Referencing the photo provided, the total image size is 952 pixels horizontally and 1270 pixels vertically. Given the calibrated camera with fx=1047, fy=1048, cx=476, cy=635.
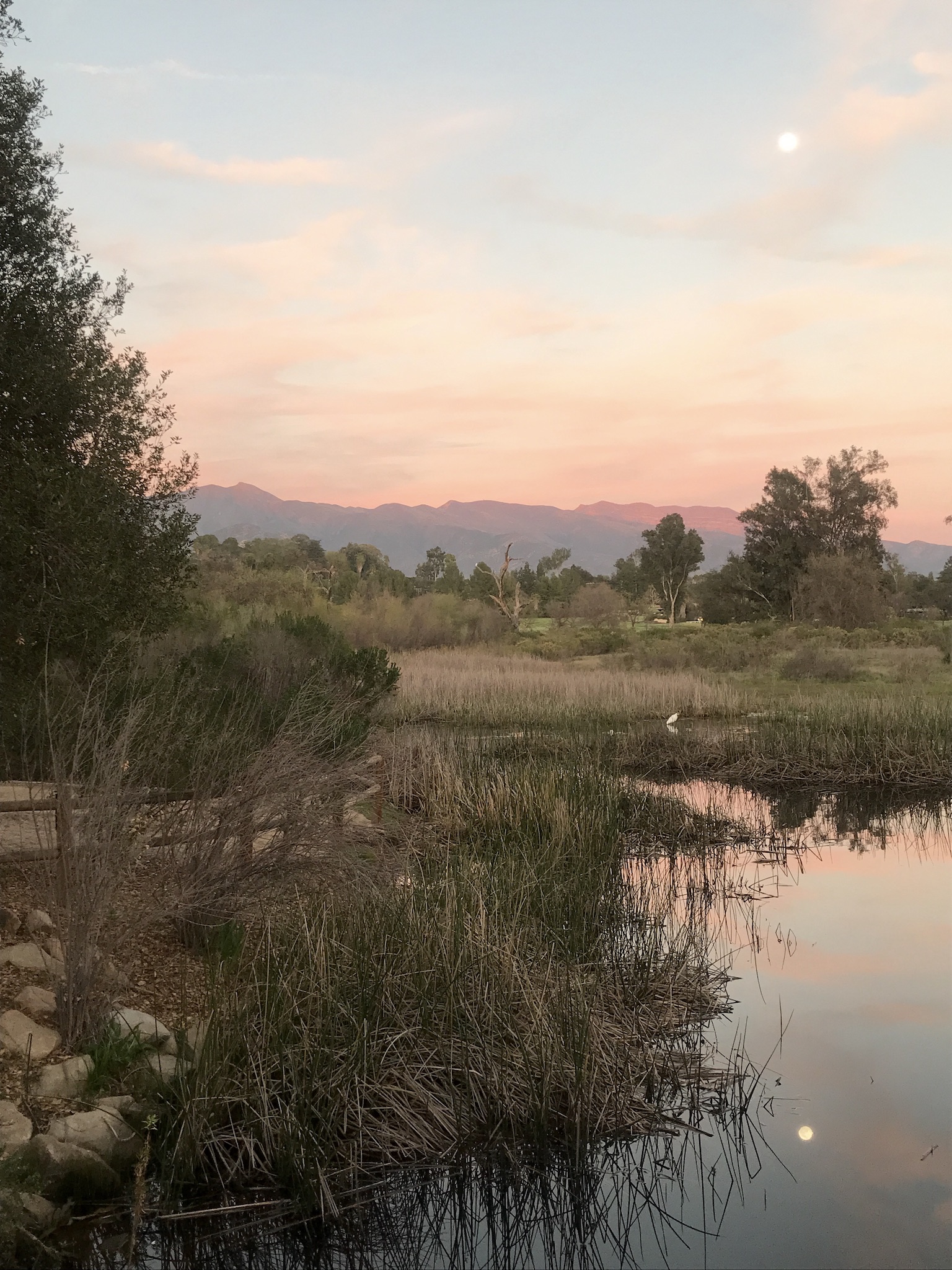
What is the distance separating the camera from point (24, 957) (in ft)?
18.3

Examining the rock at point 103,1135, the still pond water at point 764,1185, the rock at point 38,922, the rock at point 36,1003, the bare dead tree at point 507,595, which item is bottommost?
the still pond water at point 764,1185

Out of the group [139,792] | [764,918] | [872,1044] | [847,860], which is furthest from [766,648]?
[139,792]

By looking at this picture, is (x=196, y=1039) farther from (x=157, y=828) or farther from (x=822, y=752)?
(x=822, y=752)

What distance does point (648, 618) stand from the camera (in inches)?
2494

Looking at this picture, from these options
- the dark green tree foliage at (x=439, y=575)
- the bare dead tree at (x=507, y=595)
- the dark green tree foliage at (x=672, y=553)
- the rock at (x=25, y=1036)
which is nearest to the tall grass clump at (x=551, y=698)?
the rock at (x=25, y=1036)

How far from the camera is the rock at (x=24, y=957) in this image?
18.1ft

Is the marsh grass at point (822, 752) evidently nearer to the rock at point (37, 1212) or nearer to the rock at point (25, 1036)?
the rock at point (25, 1036)

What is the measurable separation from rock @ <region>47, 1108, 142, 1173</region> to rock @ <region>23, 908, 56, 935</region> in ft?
5.49

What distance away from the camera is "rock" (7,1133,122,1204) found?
13.6 ft

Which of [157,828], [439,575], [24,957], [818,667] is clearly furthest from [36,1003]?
[439,575]

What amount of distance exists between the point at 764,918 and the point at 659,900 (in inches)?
34.5

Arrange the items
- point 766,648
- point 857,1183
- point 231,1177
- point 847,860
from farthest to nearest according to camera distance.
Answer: point 766,648, point 847,860, point 857,1183, point 231,1177

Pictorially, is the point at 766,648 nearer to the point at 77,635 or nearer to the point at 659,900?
the point at 659,900

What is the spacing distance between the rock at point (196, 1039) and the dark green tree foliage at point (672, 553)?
63.5 meters
